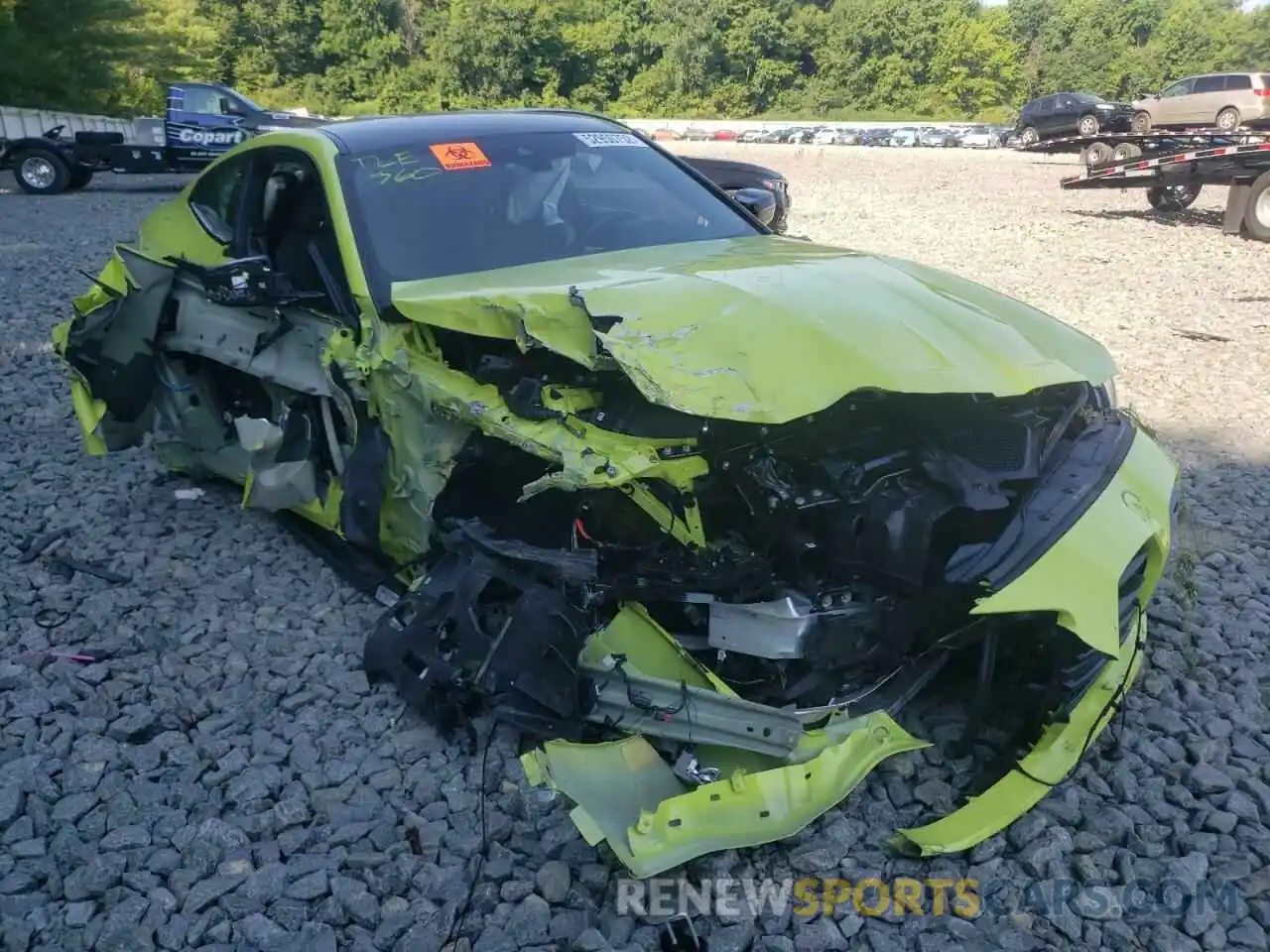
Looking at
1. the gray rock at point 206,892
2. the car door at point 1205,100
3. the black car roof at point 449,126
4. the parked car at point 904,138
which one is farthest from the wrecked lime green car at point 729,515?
the parked car at point 904,138

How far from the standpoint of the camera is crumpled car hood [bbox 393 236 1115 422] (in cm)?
243

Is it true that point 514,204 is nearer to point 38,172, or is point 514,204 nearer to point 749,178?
point 749,178

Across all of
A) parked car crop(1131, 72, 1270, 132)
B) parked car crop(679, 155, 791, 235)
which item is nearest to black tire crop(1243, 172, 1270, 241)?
parked car crop(679, 155, 791, 235)

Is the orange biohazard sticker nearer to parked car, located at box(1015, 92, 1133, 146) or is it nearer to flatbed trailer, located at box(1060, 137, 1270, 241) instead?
flatbed trailer, located at box(1060, 137, 1270, 241)

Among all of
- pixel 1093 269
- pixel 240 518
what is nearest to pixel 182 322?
pixel 240 518

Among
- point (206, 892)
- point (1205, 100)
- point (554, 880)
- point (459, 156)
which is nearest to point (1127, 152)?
point (1205, 100)

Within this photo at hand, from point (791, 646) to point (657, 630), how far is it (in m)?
0.37

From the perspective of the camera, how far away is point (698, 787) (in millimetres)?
2352

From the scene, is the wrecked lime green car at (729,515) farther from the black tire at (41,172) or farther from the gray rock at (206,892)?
the black tire at (41,172)

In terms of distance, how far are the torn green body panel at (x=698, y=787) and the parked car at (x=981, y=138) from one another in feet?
108

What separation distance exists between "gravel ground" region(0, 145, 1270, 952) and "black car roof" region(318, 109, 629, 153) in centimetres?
175

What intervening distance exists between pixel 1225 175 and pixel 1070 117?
17388mm

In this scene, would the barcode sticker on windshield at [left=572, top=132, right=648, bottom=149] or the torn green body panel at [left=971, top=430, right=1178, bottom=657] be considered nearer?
the torn green body panel at [left=971, top=430, right=1178, bottom=657]

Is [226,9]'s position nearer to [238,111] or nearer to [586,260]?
[238,111]
